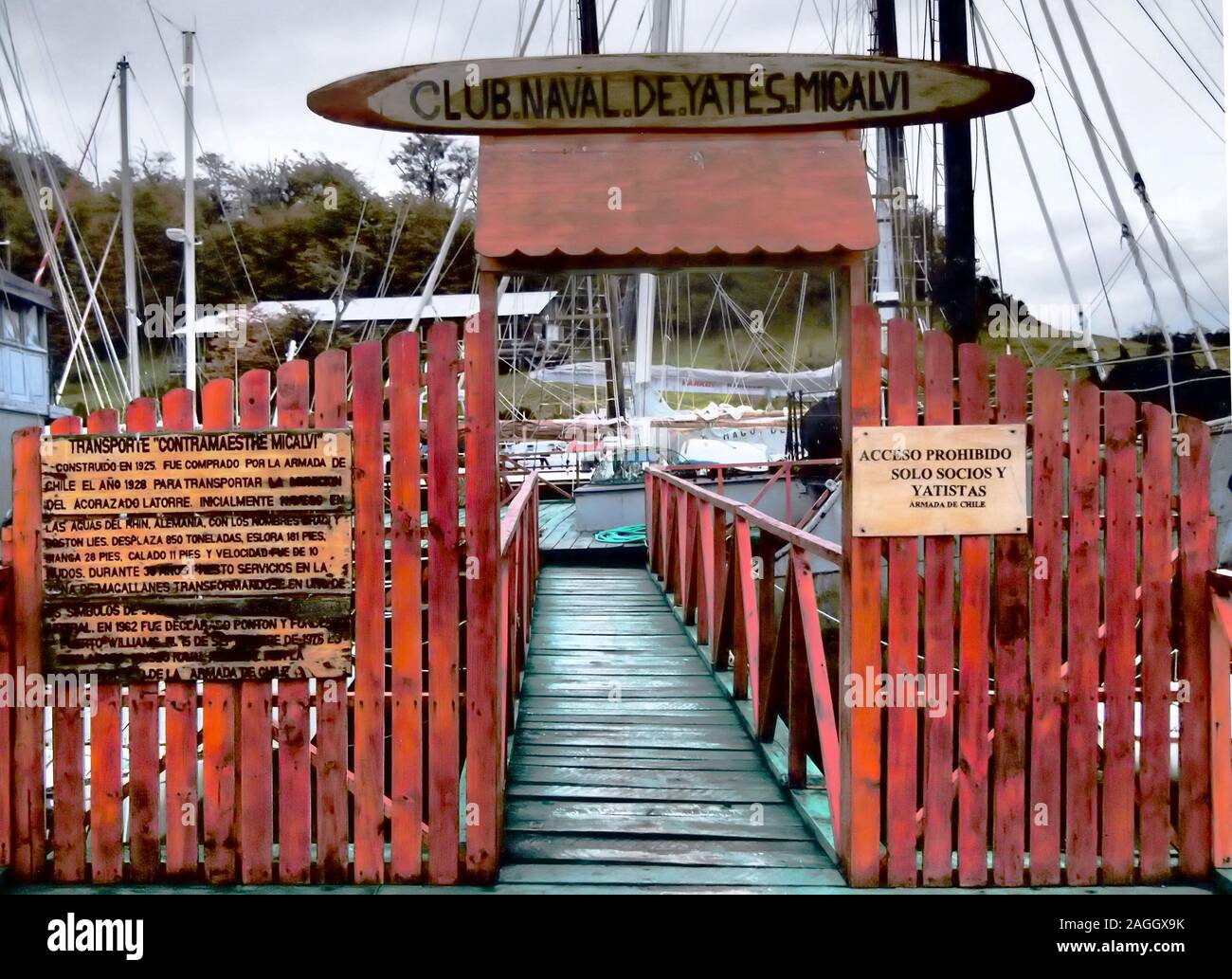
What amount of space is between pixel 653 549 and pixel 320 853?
22.2 feet

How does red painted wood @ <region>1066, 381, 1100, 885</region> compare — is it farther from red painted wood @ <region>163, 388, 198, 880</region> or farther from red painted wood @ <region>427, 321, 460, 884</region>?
red painted wood @ <region>163, 388, 198, 880</region>

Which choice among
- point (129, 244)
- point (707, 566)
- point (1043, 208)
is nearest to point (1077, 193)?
point (1043, 208)

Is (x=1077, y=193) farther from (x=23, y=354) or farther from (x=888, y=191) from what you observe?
(x=23, y=354)

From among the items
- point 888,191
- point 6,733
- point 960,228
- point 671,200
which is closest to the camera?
point 6,733

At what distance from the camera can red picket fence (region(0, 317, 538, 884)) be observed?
2.79 m

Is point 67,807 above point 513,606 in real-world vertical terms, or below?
below

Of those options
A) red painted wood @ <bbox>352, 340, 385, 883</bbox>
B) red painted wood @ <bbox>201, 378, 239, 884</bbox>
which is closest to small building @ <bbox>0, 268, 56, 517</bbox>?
red painted wood @ <bbox>201, 378, 239, 884</bbox>

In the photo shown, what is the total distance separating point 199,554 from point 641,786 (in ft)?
6.55

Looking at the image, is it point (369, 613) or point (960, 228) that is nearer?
point (369, 613)

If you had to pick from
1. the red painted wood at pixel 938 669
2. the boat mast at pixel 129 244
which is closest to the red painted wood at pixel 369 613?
the red painted wood at pixel 938 669

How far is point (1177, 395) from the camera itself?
27.2 feet

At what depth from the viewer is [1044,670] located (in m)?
2.84
